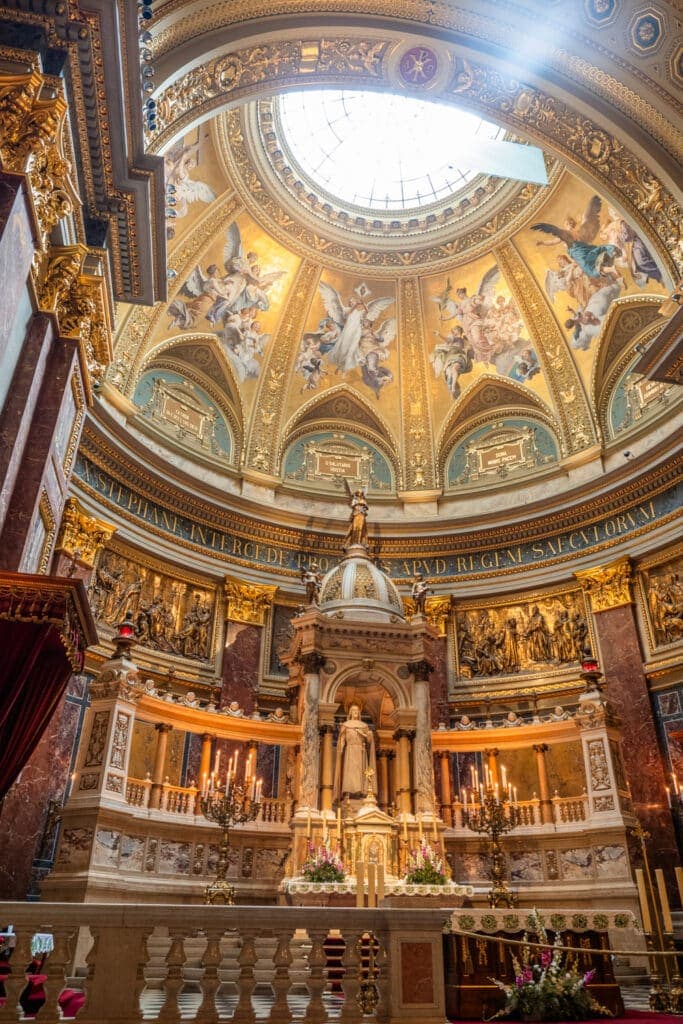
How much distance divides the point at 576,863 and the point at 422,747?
3488mm

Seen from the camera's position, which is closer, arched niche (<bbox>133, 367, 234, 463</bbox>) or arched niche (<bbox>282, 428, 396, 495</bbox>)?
arched niche (<bbox>133, 367, 234, 463</bbox>)

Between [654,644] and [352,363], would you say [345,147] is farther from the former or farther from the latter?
[654,644]

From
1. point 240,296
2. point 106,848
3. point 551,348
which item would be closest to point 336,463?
point 240,296

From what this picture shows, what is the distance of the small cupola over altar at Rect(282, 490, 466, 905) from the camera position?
12719mm

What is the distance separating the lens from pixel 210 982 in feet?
17.8

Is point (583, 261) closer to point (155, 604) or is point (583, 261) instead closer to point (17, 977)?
point (155, 604)

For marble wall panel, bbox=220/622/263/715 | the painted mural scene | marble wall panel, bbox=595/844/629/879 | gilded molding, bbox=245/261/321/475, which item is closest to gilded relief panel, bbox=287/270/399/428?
the painted mural scene

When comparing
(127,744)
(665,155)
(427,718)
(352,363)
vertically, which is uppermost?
(352,363)

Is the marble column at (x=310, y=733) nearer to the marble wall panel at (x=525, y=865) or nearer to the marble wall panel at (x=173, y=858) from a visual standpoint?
the marble wall panel at (x=173, y=858)

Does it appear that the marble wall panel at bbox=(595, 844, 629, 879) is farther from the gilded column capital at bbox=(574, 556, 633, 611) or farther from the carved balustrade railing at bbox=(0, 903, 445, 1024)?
the carved balustrade railing at bbox=(0, 903, 445, 1024)

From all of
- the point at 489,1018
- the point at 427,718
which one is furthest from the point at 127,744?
the point at 489,1018

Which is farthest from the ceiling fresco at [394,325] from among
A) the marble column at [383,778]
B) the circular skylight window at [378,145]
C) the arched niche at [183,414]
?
the marble column at [383,778]

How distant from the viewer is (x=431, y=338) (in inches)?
992

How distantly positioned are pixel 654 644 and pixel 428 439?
33.2ft
